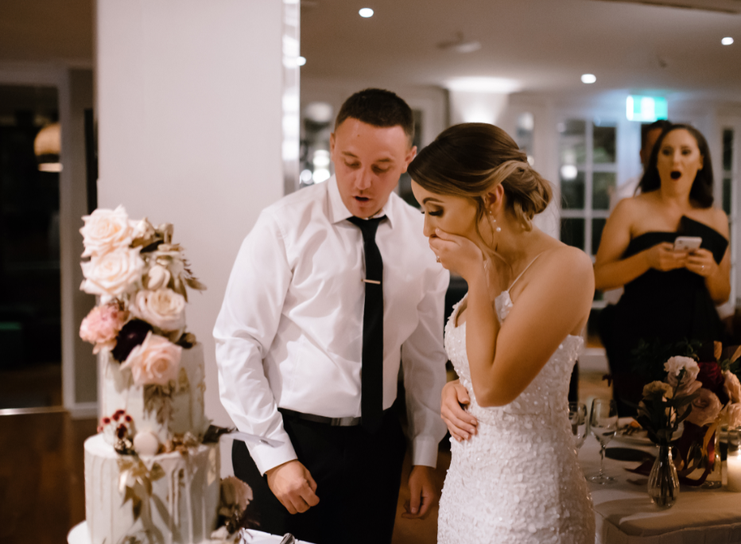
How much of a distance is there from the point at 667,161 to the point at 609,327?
593 mm

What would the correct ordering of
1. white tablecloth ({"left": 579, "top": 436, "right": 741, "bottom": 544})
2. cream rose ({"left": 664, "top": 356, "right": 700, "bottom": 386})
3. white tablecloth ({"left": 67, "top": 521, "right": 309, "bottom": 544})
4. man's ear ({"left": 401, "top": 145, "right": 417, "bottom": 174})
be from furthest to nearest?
man's ear ({"left": 401, "top": 145, "right": 417, "bottom": 174})
cream rose ({"left": 664, "top": 356, "right": 700, "bottom": 386})
white tablecloth ({"left": 579, "top": 436, "right": 741, "bottom": 544})
white tablecloth ({"left": 67, "top": 521, "right": 309, "bottom": 544})

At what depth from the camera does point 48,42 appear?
303cm

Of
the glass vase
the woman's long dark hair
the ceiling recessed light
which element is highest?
the ceiling recessed light

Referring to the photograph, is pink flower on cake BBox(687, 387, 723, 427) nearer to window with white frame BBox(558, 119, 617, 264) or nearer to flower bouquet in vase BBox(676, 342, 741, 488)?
flower bouquet in vase BBox(676, 342, 741, 488)

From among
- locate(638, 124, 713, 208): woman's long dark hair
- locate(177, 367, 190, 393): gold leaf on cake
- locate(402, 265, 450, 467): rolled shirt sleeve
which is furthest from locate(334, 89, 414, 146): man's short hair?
locate(638, 124, 713, 208): woman's long dark hair

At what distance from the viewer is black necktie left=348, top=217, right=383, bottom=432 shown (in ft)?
→ 5.01

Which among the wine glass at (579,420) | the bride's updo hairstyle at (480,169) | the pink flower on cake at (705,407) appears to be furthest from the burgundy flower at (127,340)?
the pink flower on cake at (705,407)

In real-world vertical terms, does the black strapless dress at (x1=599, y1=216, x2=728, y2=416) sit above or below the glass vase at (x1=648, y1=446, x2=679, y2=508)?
above

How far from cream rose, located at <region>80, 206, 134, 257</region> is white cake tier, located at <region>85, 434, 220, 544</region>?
37 cm

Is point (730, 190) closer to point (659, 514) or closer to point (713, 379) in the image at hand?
point (713, 379)

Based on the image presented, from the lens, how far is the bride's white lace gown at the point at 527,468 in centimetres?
118

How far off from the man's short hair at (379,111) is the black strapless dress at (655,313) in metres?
0.90

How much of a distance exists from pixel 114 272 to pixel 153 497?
1.34ft

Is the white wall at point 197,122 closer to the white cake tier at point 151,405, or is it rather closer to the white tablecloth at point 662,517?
the white cake tier at point 151,405
